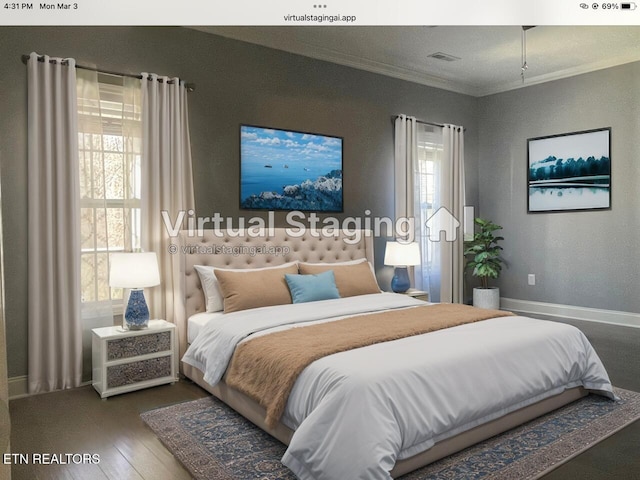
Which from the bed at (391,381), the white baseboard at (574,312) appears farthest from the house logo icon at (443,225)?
the bed at (391,381)

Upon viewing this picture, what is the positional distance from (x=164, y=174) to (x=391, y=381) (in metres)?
2.29

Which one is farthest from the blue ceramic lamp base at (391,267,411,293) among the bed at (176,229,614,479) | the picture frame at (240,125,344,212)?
the bed at (176,229,614,479)

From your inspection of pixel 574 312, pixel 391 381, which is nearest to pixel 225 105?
pixel 391 381

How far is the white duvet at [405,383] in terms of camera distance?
179cm

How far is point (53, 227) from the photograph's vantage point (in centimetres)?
302

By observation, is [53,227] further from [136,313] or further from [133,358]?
[133,358]

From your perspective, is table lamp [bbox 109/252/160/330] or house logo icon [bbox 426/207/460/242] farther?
house logo icon [bbox 426/207/460/242]

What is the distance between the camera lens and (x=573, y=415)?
2564 mm

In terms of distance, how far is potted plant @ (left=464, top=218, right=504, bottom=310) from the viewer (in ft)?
17.3

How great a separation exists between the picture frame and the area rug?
182 cm

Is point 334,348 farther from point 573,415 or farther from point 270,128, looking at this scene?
point 270,128

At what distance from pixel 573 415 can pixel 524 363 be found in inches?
19.2

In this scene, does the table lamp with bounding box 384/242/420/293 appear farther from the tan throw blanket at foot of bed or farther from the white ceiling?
the white ceiling

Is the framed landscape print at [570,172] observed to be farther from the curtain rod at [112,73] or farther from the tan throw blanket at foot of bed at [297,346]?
the curtain rod at [112,73]
